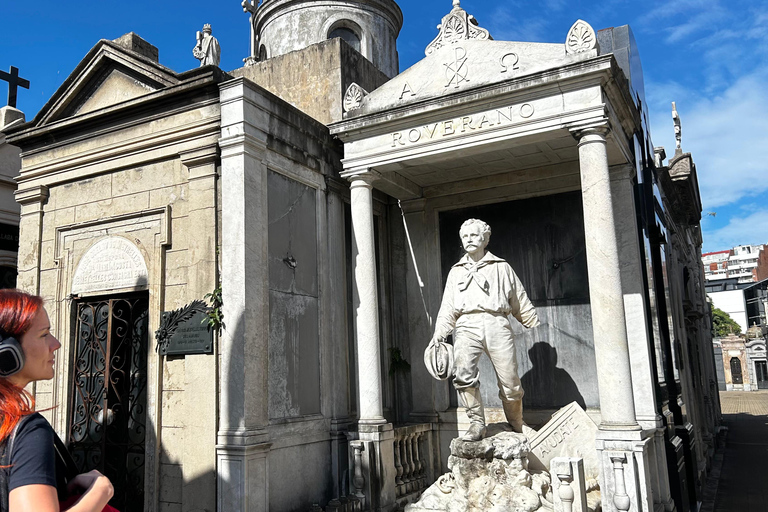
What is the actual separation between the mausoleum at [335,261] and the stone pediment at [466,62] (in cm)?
3

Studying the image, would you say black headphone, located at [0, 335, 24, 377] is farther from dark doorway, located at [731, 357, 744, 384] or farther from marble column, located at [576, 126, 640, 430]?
dark doorway, located at [731, 357, 744, 384]

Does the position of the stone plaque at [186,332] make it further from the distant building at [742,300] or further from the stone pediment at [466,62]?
the distant building at [742,300]

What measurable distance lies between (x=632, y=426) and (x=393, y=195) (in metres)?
4.70

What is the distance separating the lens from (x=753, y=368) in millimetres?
45438

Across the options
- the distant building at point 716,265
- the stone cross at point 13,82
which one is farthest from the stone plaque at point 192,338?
the distant building at point 716,265

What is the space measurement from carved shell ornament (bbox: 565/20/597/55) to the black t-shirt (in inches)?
250

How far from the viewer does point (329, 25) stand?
1166 cm

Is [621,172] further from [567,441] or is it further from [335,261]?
[335,261]

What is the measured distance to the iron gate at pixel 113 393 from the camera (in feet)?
24.0

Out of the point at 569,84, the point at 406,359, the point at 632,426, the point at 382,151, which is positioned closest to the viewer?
the point at 632,426

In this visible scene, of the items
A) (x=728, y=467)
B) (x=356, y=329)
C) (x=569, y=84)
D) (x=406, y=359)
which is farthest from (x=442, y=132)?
(x=728, y=467)

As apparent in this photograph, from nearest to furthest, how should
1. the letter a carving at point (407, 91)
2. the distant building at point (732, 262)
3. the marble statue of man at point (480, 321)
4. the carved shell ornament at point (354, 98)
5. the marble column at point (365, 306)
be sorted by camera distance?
the marble statue of man at point (480, 321) < the marble column at point (365, 306) < the letter a carving at point (407, 91) < the carved shell ornament at point (354, 98) < the distant building at point (732, 262)

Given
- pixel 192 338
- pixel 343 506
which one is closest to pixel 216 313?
pixel 192 338

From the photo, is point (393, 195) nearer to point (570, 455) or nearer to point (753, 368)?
point (570, 455)
